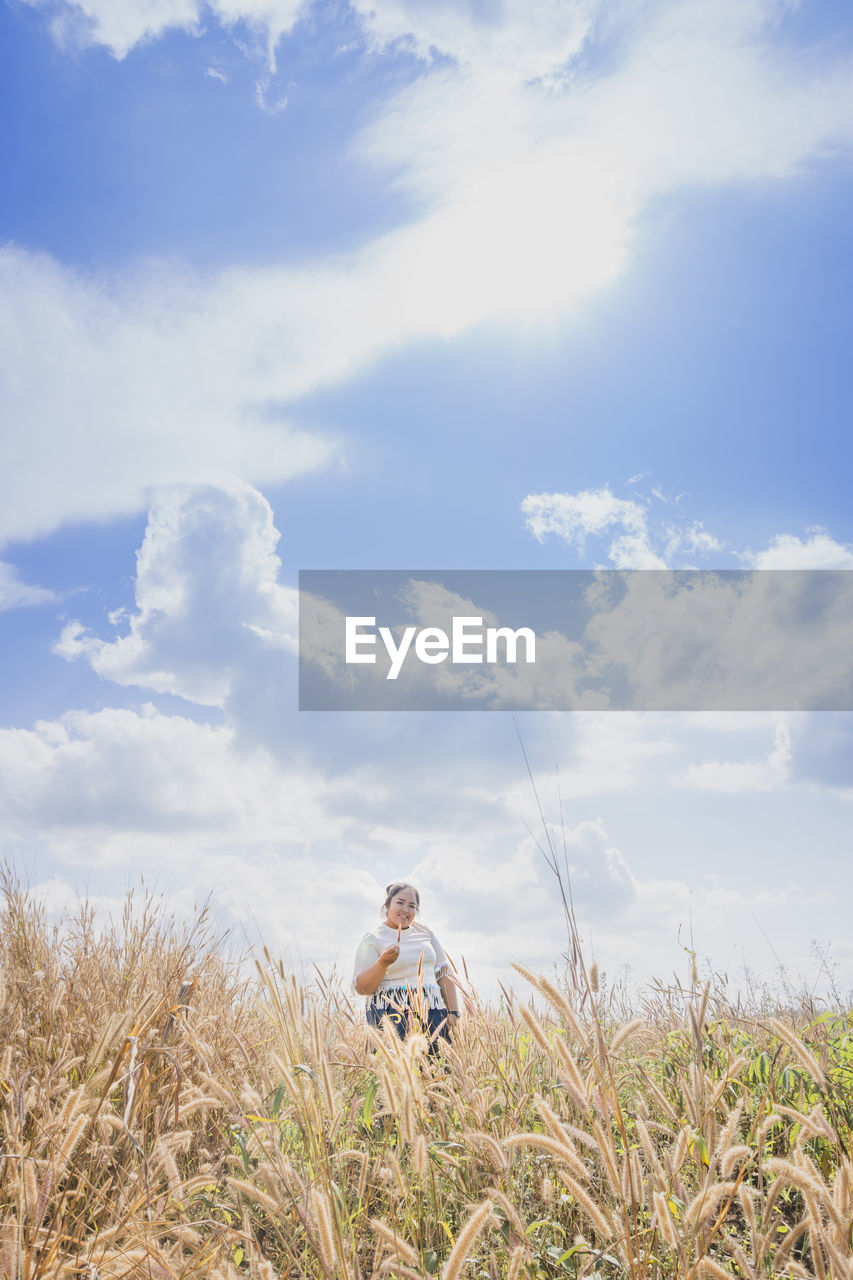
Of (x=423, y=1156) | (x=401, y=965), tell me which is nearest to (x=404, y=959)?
(x=401, y=965)

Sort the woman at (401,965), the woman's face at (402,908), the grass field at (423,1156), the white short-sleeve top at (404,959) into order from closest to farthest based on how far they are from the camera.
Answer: the grass field at (423,1156) → the woman at (401,965) → the white short-sleeve top at (404,959) → the woman's face at (402,908)

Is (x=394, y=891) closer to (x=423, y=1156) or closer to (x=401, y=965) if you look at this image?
(x=401, y=965)

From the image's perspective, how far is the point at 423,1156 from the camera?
188 centimetres

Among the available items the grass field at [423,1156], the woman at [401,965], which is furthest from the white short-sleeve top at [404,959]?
the grass field at [423,1156]

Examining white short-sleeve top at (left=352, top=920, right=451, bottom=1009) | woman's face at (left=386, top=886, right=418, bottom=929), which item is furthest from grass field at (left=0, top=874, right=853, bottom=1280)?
woman's face at (left=386, top=886, right=418, bottom=929)

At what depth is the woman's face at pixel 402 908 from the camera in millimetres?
5777

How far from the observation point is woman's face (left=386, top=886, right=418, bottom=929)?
19.0 ft

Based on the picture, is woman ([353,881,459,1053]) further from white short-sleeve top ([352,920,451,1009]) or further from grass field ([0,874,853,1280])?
grass field ([0,874,853,1280])

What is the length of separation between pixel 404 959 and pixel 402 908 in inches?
13.7

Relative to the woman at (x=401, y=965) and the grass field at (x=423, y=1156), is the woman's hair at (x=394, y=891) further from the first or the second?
the grass field at (x=423, y=1156)

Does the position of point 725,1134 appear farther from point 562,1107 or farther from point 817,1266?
point 562,1107

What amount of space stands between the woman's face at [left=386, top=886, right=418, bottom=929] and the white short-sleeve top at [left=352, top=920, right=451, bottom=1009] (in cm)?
7

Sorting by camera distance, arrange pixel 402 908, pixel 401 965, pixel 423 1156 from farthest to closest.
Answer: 1. pixel 402 908
2. pixel 401 965
3. pixel 423 1156

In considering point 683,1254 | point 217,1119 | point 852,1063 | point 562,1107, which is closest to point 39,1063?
point 217,1119
